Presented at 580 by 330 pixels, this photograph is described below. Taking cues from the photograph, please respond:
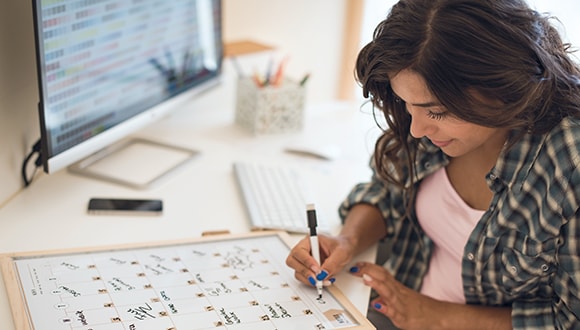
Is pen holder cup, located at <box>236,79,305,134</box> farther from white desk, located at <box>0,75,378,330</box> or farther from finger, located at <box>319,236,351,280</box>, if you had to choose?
finger, located at <box>319,236,351,280</box>

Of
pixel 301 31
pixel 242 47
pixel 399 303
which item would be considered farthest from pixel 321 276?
pixel 301 31

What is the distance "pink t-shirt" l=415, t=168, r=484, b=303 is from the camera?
1.16 meters

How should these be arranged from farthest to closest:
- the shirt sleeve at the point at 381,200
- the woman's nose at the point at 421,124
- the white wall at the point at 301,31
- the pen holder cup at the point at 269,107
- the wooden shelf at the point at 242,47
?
the white wall at the point at 301,31 < the wooden shelf at the point at 242,47 < the pen holder cup at the point at 269,107 < the shirt sleeve at the point at 381,200 < the woman's nose at the point at 421,124

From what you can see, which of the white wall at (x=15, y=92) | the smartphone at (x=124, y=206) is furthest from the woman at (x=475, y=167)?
the white wall at (x=15, y=92)

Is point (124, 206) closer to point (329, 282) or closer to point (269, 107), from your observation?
point (329, 282)

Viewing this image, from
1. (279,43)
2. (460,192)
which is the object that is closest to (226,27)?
(279,43)

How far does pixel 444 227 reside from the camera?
1.20 meters

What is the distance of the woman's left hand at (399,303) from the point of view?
108 cm

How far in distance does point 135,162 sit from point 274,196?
331mm

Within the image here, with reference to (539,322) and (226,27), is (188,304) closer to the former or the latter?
(539,322)

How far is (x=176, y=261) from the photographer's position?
1.04 meters

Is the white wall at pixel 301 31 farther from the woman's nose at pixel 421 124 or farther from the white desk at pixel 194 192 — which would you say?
the woman's nose at pixel 421 124

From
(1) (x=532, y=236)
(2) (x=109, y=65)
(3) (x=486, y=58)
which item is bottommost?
(1) (x=532, y=236)

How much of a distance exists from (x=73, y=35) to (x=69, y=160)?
0.71 feet
